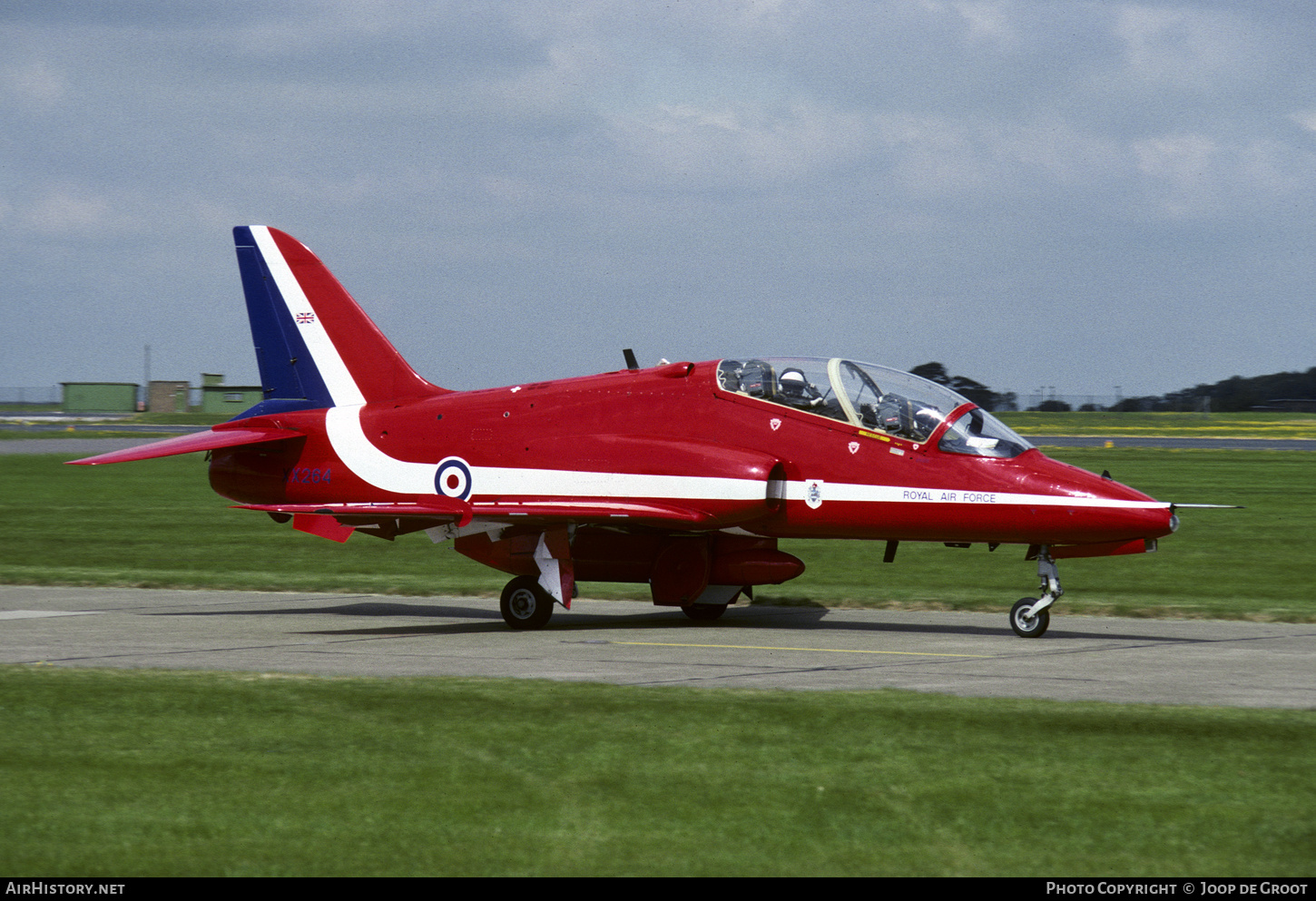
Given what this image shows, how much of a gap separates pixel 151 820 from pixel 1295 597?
15.2m

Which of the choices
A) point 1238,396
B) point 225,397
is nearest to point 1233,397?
point 1238,396

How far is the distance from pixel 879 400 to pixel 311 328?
799 centimetres

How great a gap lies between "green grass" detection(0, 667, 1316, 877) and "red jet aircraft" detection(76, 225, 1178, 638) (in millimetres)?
4388

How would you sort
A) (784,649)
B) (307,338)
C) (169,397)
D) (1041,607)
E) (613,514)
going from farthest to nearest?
(169,397)
(307,338)
(613,514)
(1041,607)
(784,649)

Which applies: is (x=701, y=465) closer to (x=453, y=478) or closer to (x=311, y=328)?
(x=453, y=478)

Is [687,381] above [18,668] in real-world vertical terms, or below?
above

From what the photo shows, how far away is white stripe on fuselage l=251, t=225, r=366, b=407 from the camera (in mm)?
18484

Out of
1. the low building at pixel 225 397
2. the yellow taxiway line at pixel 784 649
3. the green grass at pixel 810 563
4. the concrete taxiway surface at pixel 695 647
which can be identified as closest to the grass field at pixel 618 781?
the concrete taxiway surface at pixel 695 647

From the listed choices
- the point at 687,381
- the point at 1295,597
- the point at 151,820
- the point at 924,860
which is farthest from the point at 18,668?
the point at 1295,597

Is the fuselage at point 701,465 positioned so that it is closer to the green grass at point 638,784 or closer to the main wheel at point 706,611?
the main wheel at point 706,611

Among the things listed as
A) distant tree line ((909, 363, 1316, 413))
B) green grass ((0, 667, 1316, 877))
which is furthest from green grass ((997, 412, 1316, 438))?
green grass ((0, 667, 1316, 877))

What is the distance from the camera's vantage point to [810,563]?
22938 millimetres

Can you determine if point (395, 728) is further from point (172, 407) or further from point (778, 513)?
point (172, 407)

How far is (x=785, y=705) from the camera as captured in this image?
994 cm
